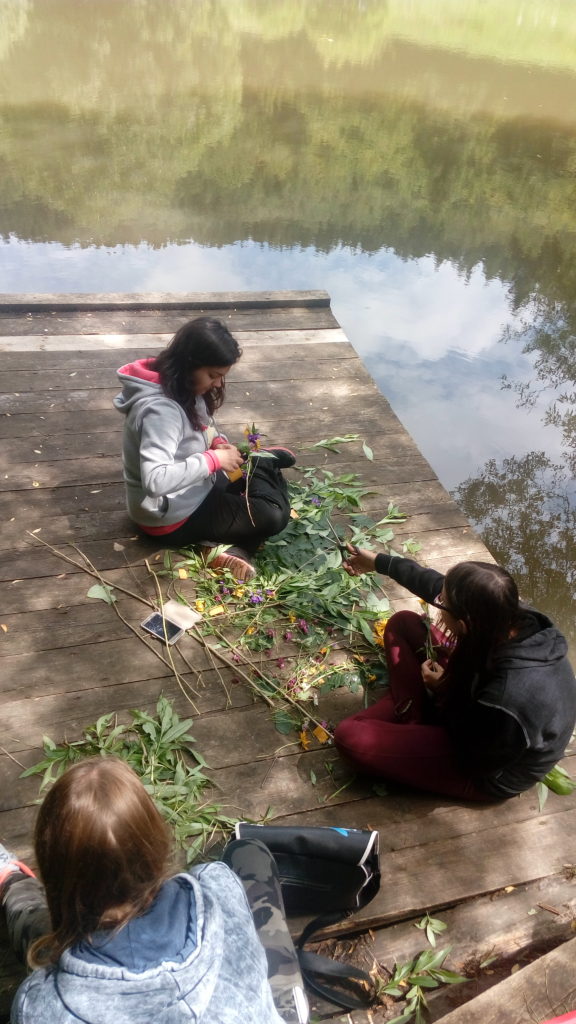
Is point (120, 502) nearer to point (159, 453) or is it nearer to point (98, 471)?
point (98, 471)

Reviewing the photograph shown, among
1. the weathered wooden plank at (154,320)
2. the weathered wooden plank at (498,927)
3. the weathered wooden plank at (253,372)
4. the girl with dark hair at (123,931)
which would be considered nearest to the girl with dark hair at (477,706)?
the weathered wooden plank at (498,927)

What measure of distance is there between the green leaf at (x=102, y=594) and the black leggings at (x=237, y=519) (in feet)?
1.14

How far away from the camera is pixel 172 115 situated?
34.1 feet

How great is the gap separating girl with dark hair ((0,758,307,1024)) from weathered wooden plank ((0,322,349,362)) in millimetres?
3364

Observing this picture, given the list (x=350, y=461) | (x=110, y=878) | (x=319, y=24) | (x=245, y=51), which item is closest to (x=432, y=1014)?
(x=110, y=878)

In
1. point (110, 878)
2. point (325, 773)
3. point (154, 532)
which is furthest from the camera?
point (154, 532)

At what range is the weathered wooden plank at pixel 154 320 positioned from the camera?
4.59m

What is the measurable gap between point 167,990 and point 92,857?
253 mm

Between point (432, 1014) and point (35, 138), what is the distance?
33.0 ft

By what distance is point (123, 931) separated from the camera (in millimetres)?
1258

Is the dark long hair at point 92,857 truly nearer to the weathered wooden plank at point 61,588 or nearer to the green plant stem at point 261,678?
the green plant stem at point 261,678

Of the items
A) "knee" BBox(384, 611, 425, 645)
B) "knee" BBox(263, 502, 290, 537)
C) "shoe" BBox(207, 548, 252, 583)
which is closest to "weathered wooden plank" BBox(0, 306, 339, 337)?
"knee" BBox(263, 502, 290, 537)

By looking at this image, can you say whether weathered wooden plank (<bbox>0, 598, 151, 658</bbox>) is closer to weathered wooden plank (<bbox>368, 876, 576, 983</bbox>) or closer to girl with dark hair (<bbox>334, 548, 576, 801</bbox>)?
girl with dark hair (<bbox>334, 548, 576, 801</bbox>)

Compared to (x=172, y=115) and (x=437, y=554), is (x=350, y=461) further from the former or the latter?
(x=172, y=115)
